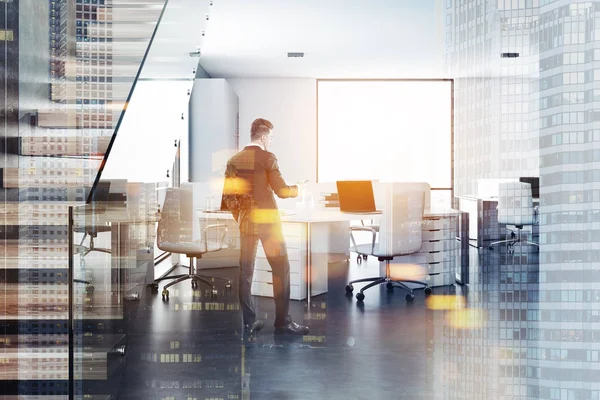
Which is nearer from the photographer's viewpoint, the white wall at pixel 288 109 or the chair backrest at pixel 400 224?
the chair backrest at pixel 400 224

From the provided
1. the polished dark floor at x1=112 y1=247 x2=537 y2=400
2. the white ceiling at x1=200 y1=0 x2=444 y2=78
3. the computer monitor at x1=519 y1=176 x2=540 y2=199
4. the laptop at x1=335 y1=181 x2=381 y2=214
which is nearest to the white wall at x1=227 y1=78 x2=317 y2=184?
the white ceiling at x1=200 y1=0 x2=444 y2=78

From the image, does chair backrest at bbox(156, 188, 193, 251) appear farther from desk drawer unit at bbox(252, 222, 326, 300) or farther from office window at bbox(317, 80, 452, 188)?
office window at bbox(317, 80, 452, 188)

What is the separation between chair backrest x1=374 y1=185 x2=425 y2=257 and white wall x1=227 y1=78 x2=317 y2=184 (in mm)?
1509

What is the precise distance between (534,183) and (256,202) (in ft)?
5.27

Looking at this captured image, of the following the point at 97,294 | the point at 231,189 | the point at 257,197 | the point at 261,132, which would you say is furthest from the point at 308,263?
the point at 97,294

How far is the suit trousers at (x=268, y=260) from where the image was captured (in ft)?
10.4

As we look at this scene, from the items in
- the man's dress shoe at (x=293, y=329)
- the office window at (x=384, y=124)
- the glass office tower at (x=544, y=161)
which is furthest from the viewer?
the office window at (x=384, y=124)

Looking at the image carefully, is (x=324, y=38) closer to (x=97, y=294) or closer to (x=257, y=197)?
(x=257, y=197)

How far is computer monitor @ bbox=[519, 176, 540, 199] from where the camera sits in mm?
1635

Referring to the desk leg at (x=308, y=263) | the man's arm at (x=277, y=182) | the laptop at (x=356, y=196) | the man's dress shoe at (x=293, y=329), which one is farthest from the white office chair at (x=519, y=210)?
the laptop at (x=356, y=196)

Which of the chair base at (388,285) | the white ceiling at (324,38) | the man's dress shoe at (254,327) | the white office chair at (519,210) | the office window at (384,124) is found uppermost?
the white ceiling at (324,38)

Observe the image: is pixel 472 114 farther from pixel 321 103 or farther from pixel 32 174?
pixel 321 103

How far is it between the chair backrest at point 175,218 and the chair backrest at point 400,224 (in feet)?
4.64

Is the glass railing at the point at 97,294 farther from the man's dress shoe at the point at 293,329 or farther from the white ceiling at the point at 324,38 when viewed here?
the white ceiling at the point at 324,38
